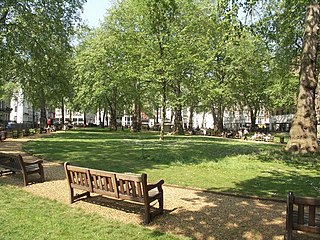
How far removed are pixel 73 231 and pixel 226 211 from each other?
127 inches

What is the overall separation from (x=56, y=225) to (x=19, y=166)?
15.5ft

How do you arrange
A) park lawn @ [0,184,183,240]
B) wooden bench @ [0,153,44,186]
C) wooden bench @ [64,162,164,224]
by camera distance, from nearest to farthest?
park lawn @ [0,184,183,240], wooden bench @ [64,162,164,224], wooden bench @ [0,153,44,186]

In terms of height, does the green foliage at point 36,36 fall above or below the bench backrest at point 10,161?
above

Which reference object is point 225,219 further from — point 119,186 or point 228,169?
point 228,169

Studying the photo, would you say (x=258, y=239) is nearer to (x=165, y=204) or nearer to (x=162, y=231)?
(x=162, y=231)

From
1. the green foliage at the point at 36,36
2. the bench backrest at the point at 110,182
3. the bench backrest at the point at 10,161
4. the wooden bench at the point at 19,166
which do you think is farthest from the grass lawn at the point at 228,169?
the green foliage at the point at 36,36

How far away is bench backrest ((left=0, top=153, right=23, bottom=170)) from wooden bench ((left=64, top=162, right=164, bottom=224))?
3124mm

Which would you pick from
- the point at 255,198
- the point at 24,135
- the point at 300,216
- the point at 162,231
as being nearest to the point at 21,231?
the point at 162,231

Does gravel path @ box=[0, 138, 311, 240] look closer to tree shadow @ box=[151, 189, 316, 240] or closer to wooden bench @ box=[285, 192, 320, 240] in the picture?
tree shadow @ box=[151, 189, 316, 240]

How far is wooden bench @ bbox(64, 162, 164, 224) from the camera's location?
622 centimetres

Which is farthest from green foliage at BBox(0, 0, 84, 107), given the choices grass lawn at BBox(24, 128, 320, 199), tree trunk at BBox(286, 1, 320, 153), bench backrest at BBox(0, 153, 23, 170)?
tree trunk at BBox(286, 1, 320, 153)

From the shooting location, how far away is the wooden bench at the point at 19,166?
9.35 metres

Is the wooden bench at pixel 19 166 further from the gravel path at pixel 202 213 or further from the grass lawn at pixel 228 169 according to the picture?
the grass lawn at pixel 228 169

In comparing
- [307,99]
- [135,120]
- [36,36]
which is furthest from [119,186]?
[135,120]
